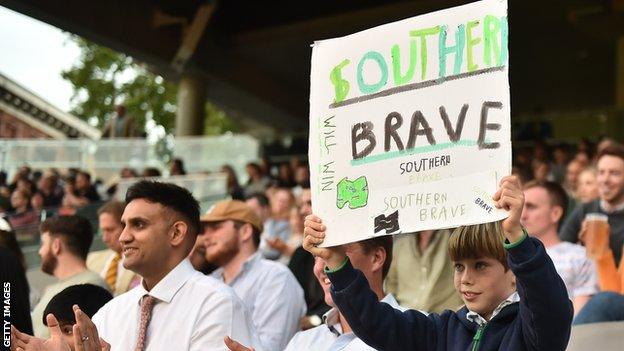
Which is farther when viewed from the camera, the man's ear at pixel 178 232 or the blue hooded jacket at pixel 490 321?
the man's ear at pixel 178 232

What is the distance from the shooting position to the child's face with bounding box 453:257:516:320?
3.79 metres

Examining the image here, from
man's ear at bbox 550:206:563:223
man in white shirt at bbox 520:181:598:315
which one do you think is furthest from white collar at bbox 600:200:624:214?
man's ear at bbox 550:206:563:223

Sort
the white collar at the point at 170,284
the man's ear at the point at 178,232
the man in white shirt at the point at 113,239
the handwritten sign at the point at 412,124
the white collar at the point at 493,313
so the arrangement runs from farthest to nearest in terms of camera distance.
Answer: the man in white shirt at the point at 113,239 < the man's ear at the point at 178,232 < the white collar at the point at 170,284 < the white collar at the point at 493,313 < the handwritten sign at the point at 412,124

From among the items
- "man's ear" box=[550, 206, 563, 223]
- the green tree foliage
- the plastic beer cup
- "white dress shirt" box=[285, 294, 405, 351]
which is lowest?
"white dress shirt" box=[285, 294, 405, 351]

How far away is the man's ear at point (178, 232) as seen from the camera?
16.8 feet

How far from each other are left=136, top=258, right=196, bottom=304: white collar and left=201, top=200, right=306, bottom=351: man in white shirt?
4.41 ft

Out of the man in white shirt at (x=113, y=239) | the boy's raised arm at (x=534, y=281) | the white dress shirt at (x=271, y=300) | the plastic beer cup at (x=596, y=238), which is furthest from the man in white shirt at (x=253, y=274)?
the boy's raised arm at (x=534, y=281)

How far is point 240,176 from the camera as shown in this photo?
23875mm

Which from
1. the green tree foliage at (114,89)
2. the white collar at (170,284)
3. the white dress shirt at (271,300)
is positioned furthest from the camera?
the green tree foliage at (114,89)

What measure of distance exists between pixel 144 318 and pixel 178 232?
1.61 ft

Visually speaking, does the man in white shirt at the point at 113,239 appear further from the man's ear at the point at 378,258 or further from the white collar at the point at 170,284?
the man's ear at the point at 378,258

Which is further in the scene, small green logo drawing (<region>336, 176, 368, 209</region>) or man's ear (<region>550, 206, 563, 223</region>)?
man's ear (<region>550, 206, 563, 223</region>)

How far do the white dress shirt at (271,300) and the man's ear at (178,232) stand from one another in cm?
130

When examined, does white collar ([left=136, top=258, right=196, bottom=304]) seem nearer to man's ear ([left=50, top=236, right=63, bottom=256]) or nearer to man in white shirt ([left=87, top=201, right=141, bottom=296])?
man's ear ([left=50, top=236, right=63, bottom=256])
